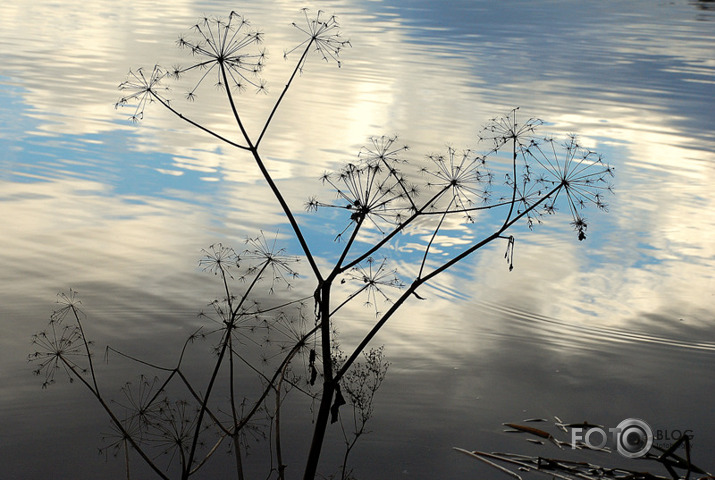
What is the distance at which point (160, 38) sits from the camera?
15852mm

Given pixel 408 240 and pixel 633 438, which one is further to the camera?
pixel 408 240

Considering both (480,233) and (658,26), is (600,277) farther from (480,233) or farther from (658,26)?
(658,26)

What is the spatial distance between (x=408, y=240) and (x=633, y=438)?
3227mm

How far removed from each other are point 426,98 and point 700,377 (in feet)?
25.8

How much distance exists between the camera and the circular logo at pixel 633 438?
401cm

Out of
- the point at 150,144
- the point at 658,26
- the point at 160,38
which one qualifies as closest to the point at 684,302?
the point at 150,144

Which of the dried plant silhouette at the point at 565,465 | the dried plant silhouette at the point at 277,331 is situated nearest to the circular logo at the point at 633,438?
the dried plant silhouette at the point at 565,465

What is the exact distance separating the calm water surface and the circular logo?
11 cm

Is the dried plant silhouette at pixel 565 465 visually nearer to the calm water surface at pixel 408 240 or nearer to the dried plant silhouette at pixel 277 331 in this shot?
the calm water surface at pixel 408 240

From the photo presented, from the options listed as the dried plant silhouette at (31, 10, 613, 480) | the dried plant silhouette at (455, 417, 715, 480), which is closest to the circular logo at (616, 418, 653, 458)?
the dried plant silhouette at (455, 417, 715, 480)

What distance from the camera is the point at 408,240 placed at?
23.5 feet

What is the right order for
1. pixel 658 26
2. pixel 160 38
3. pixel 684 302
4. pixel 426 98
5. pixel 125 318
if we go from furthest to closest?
pixel 658 26 → pixel 160 38 → pixel 426 98 → pixel 684 302 → pixel 125 318

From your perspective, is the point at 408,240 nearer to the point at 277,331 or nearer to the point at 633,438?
the point at 277,331

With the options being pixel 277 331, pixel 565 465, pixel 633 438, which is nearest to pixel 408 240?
pixel 277 331
